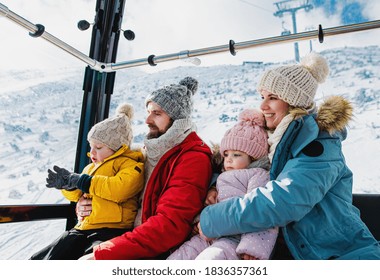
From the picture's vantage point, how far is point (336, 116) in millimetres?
1337

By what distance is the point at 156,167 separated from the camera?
1653 mm

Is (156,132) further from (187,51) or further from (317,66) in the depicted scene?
(317,66)

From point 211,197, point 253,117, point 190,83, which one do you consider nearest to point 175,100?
point 190,83

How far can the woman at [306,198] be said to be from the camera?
120cm

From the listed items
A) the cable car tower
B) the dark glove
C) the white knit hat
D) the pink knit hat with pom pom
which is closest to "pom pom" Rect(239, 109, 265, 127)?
the pink knit hat with pom pom

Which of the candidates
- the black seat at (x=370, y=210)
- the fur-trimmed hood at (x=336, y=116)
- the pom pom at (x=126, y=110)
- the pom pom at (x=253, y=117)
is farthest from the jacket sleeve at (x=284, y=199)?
the pom pom at (x=126, y=110)

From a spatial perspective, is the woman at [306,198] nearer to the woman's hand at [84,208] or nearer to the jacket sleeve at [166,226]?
the jacket sleeve at [166,226]

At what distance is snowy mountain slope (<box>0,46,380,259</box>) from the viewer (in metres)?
2.11

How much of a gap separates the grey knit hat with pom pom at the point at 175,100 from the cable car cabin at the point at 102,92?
36 cm

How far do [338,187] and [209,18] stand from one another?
1.64 meters

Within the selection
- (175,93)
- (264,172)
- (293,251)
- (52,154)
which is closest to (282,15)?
(175,93)

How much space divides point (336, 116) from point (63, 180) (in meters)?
1.32

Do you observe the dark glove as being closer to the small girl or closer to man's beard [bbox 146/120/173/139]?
man's beard [bbox 146/120/173/139]
